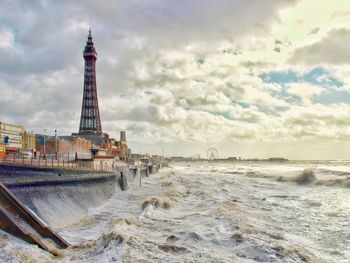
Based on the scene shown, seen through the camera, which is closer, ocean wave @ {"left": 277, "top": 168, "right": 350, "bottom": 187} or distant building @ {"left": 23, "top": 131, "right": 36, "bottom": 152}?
distant building @ {"left": 23, "top": 131, "right": 36, "bottom": 152}

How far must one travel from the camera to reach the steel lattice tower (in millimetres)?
88750

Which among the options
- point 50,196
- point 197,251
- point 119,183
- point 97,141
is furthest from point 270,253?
point 97,141

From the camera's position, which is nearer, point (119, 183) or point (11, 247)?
point (11, 247)

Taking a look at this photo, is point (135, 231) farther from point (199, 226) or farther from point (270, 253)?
point (270, 253)

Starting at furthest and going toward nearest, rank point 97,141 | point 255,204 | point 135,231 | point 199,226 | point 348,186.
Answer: point 97,141, point 348,186, point 255,204, point 199,226, point 135,231

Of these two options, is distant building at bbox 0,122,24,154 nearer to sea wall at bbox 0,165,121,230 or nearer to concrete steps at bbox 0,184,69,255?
sea wall at bbox 0,165,121,230

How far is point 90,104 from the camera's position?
89.2 meters

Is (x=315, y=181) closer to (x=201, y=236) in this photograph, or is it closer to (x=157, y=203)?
(x=157, y=203)

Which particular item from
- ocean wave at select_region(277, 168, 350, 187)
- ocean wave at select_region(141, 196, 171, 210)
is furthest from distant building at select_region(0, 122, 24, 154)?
ocean wave at select_region(277, 168, 350, 187)

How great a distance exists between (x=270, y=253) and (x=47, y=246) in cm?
874

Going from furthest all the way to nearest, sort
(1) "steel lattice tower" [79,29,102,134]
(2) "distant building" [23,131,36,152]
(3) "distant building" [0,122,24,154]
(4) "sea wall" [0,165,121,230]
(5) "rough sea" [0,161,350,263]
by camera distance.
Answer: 1. (1) "steel lattice tower" [79,29,102,134]
2. (2) "distant building" [23,131,36,152]
3. (3) "distant building" [0,122,24,154]
4. (4) "sea wall" [0,165,121,230]
5. (5) "rough sea" [0,161,350,263]

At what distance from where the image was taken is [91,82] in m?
89.1

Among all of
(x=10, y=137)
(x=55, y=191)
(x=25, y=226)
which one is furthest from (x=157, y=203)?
(x=10, y=137)

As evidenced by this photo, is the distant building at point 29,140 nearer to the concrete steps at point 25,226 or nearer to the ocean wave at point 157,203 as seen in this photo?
the ocean wave at point 157,203
